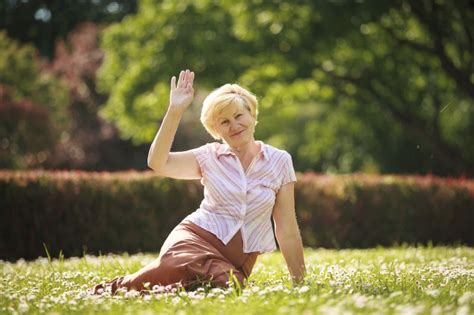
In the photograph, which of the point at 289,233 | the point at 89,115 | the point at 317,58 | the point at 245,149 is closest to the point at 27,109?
the point at 89,115

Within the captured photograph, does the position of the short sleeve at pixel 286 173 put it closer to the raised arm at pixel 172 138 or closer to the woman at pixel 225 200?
the woman at pixel 225 200

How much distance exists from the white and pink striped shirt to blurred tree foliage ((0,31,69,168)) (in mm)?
16529

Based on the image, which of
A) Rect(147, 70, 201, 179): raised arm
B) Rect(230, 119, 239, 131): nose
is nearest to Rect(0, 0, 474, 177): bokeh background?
Rect(230, 119, 239, 131): nose

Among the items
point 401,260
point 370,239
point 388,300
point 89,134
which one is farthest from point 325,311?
point 89,134

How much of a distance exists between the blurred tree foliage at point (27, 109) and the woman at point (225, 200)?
16.5 m

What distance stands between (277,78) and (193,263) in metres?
13.8

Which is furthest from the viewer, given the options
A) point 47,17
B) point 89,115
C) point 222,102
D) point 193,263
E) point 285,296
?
point 47,17

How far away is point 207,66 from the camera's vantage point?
1756cm

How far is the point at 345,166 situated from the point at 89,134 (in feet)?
31.0

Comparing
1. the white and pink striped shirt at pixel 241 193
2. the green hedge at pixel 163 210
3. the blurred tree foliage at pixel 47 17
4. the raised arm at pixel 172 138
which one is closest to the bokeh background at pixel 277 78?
the green hedge at pixel 163 210

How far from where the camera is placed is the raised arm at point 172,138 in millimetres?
4672

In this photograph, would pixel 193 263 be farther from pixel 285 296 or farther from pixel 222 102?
pixel 222 102

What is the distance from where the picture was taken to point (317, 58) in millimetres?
17828

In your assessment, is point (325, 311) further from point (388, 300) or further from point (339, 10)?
point (339, 10)
